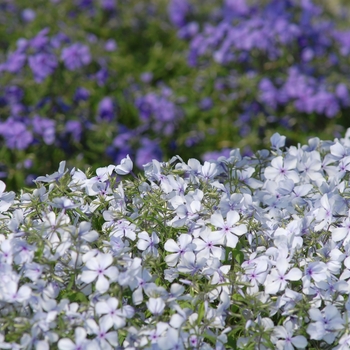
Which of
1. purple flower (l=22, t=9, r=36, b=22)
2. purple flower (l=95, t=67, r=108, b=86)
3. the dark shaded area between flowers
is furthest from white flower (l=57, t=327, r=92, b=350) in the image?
purple flower (l=22, t=9, r=36, b=22)

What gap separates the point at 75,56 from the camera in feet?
11.6

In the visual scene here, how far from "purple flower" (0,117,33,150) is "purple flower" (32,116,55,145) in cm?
6

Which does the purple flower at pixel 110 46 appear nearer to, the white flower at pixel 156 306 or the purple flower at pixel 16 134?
the purple flower at pixel 16 134

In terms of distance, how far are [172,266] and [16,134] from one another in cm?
175

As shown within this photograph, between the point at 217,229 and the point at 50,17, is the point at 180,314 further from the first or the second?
the point at 50,17

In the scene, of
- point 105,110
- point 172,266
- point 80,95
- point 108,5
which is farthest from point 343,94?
point 172,266

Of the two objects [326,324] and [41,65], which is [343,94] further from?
[326,324]

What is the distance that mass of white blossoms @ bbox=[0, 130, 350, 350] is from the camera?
4.84ft

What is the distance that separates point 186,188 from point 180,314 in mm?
495

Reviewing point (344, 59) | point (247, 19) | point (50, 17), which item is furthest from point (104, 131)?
point (344, 59)

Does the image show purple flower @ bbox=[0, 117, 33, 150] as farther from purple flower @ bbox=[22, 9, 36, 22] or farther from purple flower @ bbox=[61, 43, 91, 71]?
purple flower @ bbox=[22, 9, 36, 22]

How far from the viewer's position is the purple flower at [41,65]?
3.32 m

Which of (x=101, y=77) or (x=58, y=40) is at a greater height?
(x=58, y=40)

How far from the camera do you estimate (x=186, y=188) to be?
189 cm
